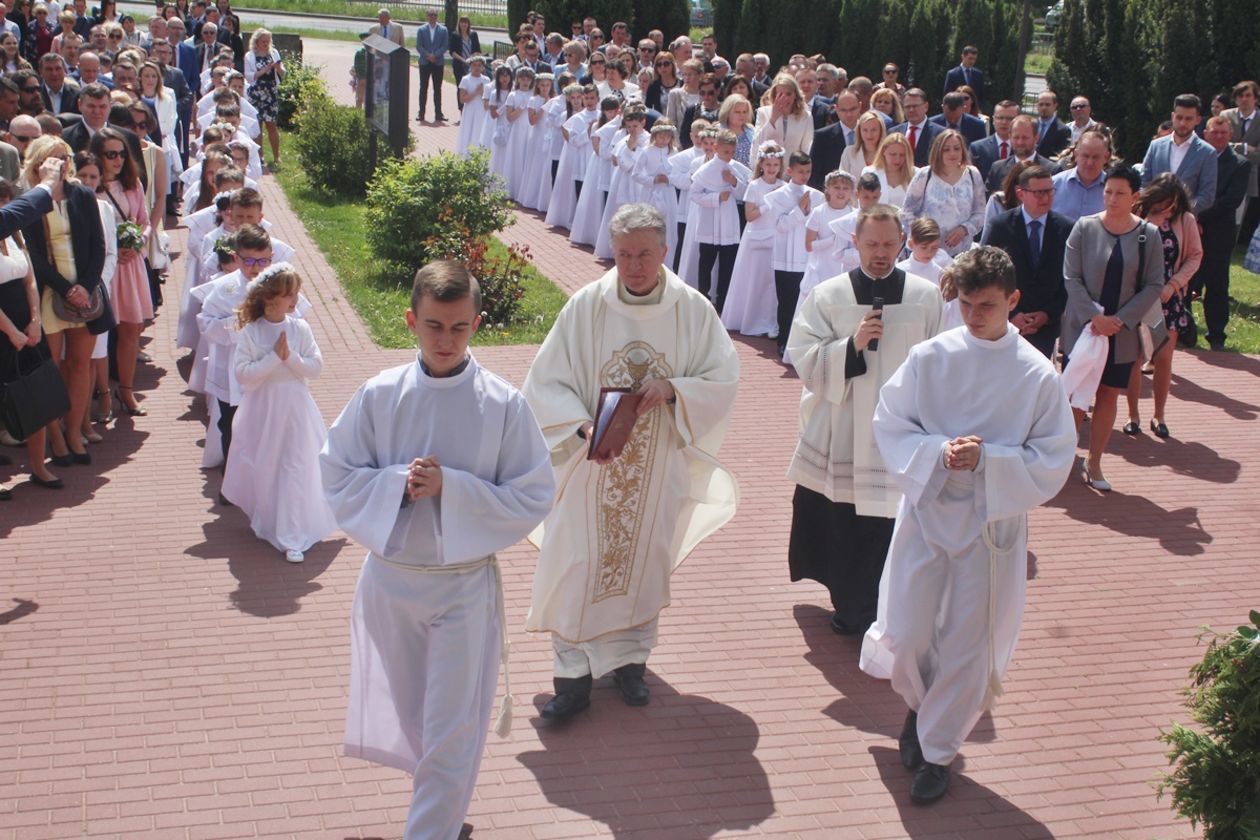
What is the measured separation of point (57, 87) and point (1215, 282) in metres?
12.0

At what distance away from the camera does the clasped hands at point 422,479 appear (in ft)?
15.9

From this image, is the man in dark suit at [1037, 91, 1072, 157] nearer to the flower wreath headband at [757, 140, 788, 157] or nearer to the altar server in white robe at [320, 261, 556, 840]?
the flower wreath headband at [757, 140, 788, 157]

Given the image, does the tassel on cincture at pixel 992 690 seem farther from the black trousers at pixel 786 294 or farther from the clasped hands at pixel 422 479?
the black trousers at pixel 786 294

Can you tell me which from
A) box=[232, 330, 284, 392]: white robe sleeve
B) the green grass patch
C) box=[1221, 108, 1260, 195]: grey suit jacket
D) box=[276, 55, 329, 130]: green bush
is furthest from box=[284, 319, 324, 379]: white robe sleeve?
the green grass patch

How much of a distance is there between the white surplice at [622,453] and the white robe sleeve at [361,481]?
53.9 inches

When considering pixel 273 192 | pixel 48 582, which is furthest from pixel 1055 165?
pixel 273 192

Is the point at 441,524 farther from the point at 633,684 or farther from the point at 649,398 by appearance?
the point at 633,684

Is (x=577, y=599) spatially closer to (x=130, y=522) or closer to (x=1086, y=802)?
(x=1086, y=802)

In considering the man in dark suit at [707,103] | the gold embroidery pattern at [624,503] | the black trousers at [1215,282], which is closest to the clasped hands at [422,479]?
the gold embroidery pattern at [624,503]

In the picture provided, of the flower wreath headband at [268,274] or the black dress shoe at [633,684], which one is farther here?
the flower wreath headband at [268,274]

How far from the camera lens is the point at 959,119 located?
15078mm

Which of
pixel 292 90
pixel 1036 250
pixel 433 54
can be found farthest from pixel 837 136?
pixel 433 54

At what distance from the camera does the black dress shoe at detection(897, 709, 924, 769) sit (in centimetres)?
613

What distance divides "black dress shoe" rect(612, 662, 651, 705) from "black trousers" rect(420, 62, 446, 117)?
74.4 ft
